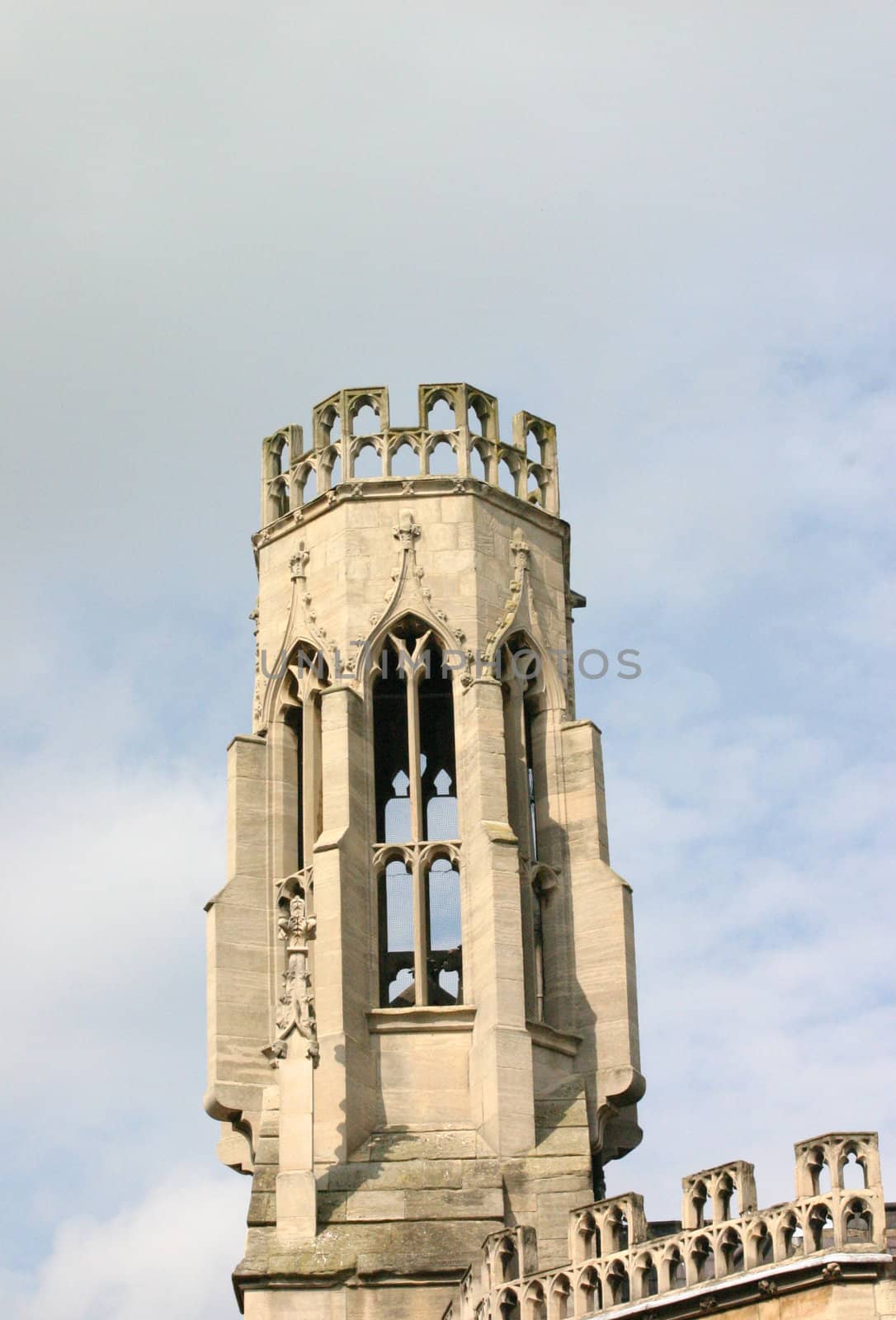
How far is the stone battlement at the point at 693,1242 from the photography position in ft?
90.3

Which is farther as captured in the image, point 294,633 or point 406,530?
point 294,633

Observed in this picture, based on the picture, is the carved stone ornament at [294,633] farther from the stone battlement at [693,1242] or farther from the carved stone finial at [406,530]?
the stone battlement at [693,1242]

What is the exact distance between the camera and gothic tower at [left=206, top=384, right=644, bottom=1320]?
3531 centimetres

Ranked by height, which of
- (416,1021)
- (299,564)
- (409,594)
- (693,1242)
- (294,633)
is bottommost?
(693,1242)

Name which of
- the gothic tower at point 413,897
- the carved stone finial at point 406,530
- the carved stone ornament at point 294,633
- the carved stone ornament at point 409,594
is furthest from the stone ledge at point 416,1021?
the carved stone finial at point 406,530

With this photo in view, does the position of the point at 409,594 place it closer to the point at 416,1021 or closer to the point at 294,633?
the point at 294,633

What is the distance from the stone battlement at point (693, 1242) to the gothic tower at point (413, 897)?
113 inches

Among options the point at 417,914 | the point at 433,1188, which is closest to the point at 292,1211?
the point at 433,1188

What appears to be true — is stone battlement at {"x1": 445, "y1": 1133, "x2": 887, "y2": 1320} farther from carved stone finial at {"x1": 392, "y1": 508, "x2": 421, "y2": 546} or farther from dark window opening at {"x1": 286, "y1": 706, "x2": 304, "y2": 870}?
carved stone finial at {"x1": 392, "y1": 508, "x2": 421, "y2": 546}

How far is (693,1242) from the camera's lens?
28922 mm

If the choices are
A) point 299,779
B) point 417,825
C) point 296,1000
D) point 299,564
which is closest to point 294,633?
point 299,564

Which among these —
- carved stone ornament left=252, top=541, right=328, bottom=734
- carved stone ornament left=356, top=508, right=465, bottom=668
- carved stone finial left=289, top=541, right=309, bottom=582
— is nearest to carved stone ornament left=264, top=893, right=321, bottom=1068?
carved stone ornament left=252, top=541, right=328, bottom=734

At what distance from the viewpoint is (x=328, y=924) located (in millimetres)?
37438

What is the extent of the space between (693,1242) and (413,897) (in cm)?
1013
